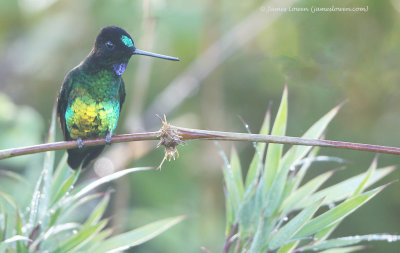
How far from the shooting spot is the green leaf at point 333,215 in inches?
90.9

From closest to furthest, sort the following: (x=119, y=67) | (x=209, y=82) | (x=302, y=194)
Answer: (x=302, y=194), (x=119, y=67), (x=209, y=82)

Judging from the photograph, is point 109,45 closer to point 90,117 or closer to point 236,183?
point 90,117

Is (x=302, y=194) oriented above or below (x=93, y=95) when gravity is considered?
below

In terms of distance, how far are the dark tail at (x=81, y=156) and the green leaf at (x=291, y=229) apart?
100 cm

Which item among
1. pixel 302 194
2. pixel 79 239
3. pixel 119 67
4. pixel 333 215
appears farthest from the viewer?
pixel 119 67

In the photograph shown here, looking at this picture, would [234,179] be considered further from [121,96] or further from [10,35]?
[10,35]

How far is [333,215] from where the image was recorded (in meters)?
2.37

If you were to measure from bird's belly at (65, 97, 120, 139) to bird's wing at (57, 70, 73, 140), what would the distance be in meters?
0.05

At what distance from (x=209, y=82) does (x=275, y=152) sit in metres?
3.02

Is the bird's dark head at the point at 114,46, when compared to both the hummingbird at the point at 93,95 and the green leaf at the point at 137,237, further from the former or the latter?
the green leaf at the point at 137,237

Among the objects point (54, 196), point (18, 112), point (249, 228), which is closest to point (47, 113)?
point (18, 112)

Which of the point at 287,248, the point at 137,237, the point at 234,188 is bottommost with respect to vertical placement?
the point at 287,248

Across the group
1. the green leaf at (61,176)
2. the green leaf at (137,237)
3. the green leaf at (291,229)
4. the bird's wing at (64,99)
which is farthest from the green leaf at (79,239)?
the green leaf at (291,229)

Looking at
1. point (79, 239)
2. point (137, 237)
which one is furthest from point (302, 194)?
point (79, 239)
